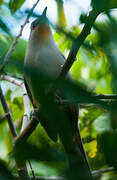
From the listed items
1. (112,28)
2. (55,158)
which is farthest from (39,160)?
(112,28)

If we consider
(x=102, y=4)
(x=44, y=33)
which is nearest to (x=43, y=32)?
(x=44, y=33)

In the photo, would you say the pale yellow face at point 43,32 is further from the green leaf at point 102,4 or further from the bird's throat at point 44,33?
the green leaf at point 102,4

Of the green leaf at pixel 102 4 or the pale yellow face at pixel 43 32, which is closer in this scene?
the green leaf at pixel 102 4

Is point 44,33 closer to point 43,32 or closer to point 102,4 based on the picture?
point 43,32

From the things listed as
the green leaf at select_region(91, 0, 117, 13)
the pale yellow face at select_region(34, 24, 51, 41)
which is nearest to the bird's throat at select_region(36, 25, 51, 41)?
the pale yellow face at select_region(34, 24, 51, 41)

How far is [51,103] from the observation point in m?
0.50

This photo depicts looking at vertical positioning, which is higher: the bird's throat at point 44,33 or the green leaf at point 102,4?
the bird's throat at point 44,33

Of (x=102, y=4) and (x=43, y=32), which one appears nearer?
(x=102, y=4)

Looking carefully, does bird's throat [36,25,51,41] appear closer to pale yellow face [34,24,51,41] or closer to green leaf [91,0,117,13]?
pale yellow face [34,24,51,41]

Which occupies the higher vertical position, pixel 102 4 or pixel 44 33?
pixel 44 33

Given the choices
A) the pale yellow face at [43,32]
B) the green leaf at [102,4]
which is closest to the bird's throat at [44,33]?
the pale yellow face at [43,32]

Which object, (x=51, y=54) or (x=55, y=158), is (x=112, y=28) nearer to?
(x=55, y=158)

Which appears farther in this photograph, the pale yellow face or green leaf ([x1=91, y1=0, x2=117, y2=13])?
the pale yellow face

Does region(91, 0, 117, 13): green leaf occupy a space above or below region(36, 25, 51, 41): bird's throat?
below
